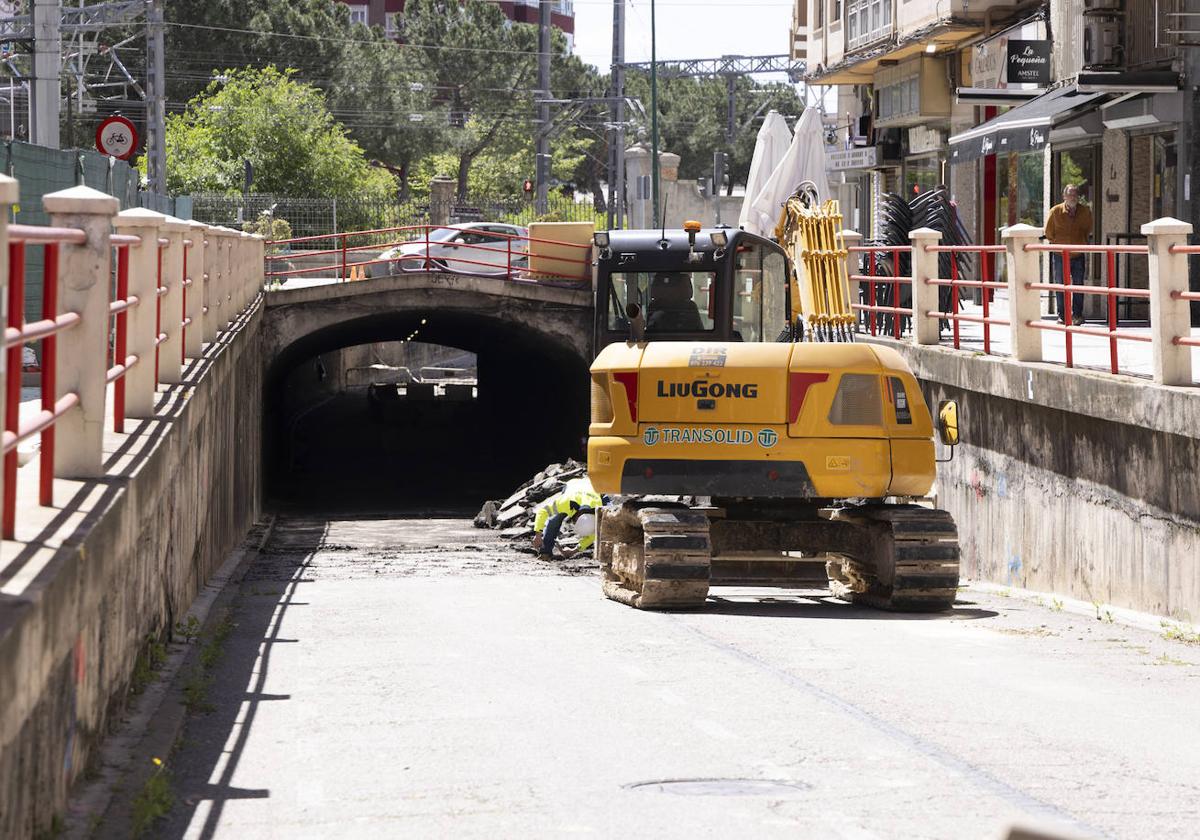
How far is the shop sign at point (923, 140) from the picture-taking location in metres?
41.3

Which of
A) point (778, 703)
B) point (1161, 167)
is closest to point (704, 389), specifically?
point (778, 703)

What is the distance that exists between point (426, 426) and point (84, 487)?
47850mm

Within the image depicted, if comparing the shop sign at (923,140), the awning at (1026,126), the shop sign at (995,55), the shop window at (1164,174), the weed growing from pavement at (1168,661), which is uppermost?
the shop sign at (995,55)

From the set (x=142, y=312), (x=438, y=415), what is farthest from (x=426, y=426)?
(x=142, y=312)

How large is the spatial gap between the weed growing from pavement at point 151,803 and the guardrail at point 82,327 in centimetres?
110

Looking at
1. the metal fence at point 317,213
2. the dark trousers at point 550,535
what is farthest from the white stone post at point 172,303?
the metal fence at point 317,213

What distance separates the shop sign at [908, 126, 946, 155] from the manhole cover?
115 feet

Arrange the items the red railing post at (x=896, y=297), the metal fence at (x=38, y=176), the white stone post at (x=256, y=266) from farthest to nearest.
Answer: the white stone post at (x=256, y=266) → the red railing post at (x=896, y=297) → the metal fence at (x=38, y=176)

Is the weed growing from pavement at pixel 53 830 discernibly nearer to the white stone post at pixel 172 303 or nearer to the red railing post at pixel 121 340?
the red railing post at pixel 121 340

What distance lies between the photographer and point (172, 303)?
42.2ft

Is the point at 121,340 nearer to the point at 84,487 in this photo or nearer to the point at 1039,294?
the point at 84,487

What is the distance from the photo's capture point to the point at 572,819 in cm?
685

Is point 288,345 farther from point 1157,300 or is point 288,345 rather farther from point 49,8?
point 1157,300

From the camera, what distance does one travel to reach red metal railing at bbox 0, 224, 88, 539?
20.2ft
